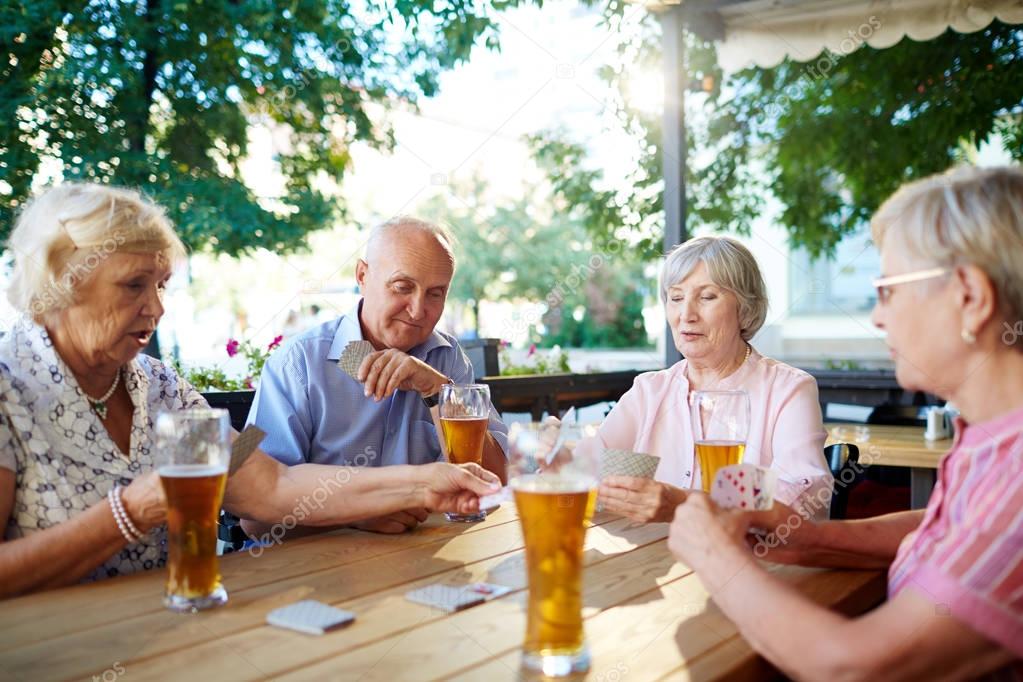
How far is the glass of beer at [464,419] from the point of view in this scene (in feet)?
5.92

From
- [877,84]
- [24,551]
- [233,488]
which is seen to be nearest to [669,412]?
[233,488]

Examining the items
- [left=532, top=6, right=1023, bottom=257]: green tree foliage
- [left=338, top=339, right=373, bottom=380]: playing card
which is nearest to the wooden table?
[left=338, top=339, right=373, bottom=380]: playing card

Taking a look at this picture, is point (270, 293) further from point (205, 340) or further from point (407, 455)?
point (407, 455)

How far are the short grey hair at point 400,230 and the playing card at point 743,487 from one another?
130 cm

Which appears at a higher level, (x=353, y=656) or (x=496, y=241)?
(x=496, y=241)

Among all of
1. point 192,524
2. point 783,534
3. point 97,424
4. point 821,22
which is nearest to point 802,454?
point 783,534

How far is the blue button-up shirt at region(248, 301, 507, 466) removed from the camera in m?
2.24

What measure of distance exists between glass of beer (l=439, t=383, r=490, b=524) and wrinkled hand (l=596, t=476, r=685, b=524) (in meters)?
0.28

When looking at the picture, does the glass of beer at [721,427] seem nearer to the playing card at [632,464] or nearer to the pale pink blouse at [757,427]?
the playing card at [632,464]

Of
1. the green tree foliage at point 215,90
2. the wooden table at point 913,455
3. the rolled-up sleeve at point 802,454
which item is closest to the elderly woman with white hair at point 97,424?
the rolled-up sleeve at point 802,454

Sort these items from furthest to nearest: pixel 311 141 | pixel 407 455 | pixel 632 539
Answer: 1. pixel 311 141
2. pixel 407 455
3. pixel 632 539

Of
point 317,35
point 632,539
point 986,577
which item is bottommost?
point 632,539

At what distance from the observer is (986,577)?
969 millimetres

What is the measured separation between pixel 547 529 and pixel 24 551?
83 cm
